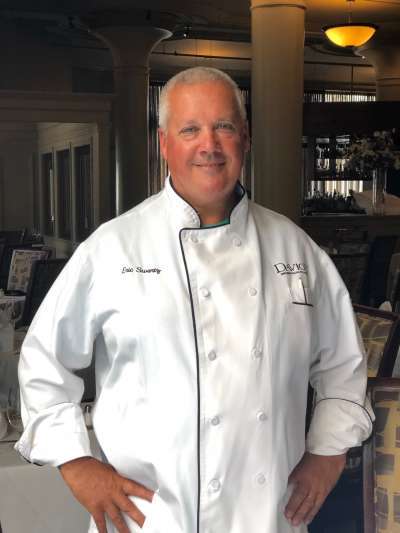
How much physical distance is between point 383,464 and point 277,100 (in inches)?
179

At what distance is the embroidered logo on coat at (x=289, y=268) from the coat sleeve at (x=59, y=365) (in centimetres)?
36

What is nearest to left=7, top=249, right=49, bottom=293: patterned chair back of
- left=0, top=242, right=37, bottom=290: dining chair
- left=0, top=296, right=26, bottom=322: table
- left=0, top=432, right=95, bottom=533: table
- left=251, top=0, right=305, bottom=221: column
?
left=0, top=242, right=37, bottom=290: dining chair

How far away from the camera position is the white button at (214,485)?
1.43 m

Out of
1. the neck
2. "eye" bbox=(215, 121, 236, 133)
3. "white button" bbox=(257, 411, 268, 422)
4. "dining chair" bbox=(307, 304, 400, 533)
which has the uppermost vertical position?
"eye" bbox=(215, 121, 236, 133)

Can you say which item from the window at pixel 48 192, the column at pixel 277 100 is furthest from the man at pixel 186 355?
the window at pixel 48 192

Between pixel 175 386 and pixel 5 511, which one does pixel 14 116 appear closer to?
pixel 5 511

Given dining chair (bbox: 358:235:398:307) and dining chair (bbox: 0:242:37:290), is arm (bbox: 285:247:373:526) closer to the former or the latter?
dining chair (bbox: 358:235:398:307)

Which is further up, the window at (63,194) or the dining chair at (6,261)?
the window at (63,194)

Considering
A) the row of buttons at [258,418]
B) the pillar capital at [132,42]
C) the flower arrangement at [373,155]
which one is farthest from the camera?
the pillar capital at [132,42]

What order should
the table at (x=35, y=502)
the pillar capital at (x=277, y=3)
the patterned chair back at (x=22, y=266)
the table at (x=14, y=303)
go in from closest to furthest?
the table at (x=35, y=502) → the table at (x=14, y=303) → the pillar capital at (x=277, y=3) → the patterned chair back at (x=22, y=266)

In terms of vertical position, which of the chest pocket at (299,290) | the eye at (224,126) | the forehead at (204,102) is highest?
the forehead at (204,102)

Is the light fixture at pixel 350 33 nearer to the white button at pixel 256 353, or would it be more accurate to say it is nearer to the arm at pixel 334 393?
the arm at pixel 334 393

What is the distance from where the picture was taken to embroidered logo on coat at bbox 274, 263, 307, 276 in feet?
5.07

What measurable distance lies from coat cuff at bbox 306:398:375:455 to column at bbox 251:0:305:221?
457cm
